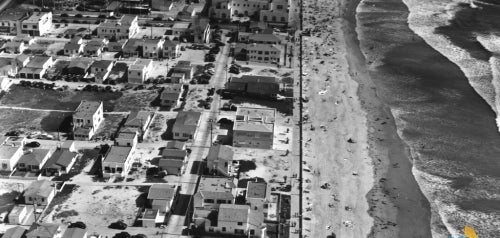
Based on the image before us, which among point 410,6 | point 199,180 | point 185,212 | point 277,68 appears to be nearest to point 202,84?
point 277,68

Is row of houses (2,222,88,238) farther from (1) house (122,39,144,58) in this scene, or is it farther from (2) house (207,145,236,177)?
(1) house (122,39,144,58)

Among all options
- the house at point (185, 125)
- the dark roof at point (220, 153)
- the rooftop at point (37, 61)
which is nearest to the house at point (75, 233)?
the dark roof at point (220, 153)

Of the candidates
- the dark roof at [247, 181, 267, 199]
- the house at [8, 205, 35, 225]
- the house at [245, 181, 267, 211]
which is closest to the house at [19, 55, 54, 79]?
the house at [8, 205, 35, 225]

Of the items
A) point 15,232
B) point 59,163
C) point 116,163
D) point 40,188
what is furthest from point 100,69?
point 15,232

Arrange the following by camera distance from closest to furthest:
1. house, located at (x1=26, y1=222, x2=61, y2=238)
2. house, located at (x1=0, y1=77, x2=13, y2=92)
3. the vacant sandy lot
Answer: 1. house, located at (x1=26, y1=222, x2=61, y2=238)
2. the vacant sandy lot
3. house, located at (x1=0, y1=77, x2=13, y2=92)

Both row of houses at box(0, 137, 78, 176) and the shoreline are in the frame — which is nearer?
the shoreline

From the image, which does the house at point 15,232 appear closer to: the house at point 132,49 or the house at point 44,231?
the house at point 44,231
